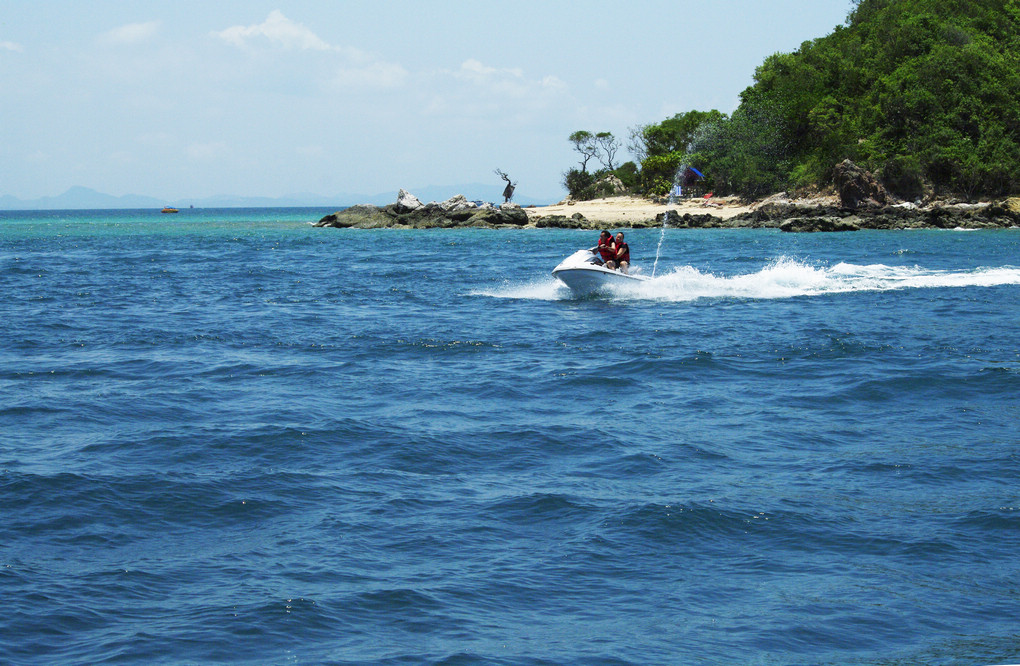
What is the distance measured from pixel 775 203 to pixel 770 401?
6375cm

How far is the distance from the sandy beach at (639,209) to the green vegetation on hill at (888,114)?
263 centimetres

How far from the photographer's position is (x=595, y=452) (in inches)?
425

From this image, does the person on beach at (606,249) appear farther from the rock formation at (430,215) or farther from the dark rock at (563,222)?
the rock formation at (430,215)

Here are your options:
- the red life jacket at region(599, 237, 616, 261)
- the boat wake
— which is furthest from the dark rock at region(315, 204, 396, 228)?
the red life jacket at region(599, 237, 616, 261)

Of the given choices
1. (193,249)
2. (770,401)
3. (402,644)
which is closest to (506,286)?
(770,401)

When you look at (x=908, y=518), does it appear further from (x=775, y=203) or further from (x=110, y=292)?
(x=775, y=203)

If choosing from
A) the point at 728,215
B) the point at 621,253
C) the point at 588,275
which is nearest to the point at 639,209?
the point at 728,215

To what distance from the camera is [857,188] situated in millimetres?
69312

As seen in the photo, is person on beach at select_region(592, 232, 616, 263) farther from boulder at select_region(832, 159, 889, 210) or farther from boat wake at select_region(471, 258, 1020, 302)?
boulder at select_region(832, 159, 889, 210)

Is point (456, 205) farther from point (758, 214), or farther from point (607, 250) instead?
point (607, 250)

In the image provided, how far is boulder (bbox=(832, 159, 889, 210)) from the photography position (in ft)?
226

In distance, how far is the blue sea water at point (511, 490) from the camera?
21.5ft

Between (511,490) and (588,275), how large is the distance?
1546 cm

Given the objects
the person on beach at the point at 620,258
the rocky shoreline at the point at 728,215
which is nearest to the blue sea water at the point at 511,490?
the person on beach at the point at 620,258
